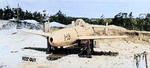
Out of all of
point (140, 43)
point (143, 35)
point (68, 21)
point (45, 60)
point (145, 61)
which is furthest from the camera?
point (68, 21)

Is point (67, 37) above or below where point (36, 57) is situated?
above

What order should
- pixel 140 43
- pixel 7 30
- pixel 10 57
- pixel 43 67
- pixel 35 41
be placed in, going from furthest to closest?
1. pixel 140 43
2. pixel 35 41
3. pixel 7 30
4. pixel 10 57
5. pixel 43 67

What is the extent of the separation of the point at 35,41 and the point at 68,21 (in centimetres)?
1033

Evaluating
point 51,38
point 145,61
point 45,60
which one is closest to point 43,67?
point 45,60

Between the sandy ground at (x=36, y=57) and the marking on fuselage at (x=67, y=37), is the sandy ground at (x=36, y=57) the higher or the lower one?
the lower one

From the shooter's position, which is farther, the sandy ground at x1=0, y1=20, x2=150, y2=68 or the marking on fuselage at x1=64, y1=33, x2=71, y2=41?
the marking on fuselage at x1=64, y1=33, x2=71, y2=41

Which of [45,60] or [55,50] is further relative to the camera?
[55,50]

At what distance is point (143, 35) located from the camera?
1255 cm

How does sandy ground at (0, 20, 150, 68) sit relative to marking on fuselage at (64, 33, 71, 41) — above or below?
below

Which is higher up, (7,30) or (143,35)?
(7,30)

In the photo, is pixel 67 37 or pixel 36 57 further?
pixel 67 37

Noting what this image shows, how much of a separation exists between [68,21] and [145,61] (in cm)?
1557

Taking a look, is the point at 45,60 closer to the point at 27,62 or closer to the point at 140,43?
the point at 27,62

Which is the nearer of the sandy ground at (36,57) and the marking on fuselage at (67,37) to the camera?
the sandy ground at (36,57)
